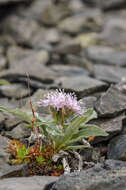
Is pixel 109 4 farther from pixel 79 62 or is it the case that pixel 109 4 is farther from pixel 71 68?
pixel 71 68

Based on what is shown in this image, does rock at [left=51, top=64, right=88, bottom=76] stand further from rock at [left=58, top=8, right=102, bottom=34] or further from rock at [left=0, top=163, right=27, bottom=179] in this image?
rock at [left=0, top=163, right=27, bottom=179]

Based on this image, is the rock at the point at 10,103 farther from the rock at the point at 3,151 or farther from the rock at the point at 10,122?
the rock at the point at 3,151

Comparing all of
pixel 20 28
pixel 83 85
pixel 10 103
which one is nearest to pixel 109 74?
pixel 83 85

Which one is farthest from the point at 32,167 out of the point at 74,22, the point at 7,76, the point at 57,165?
the point at 74,22

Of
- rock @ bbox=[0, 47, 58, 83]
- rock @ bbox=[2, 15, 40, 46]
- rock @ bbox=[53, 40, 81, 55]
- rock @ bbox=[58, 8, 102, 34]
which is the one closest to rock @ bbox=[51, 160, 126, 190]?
rock @ bbox=[0, 47, 58, 83]

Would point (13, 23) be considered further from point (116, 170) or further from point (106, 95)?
point (116, 170)

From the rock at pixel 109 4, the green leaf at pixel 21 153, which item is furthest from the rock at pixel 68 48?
the green leaf at pixel 21 153
